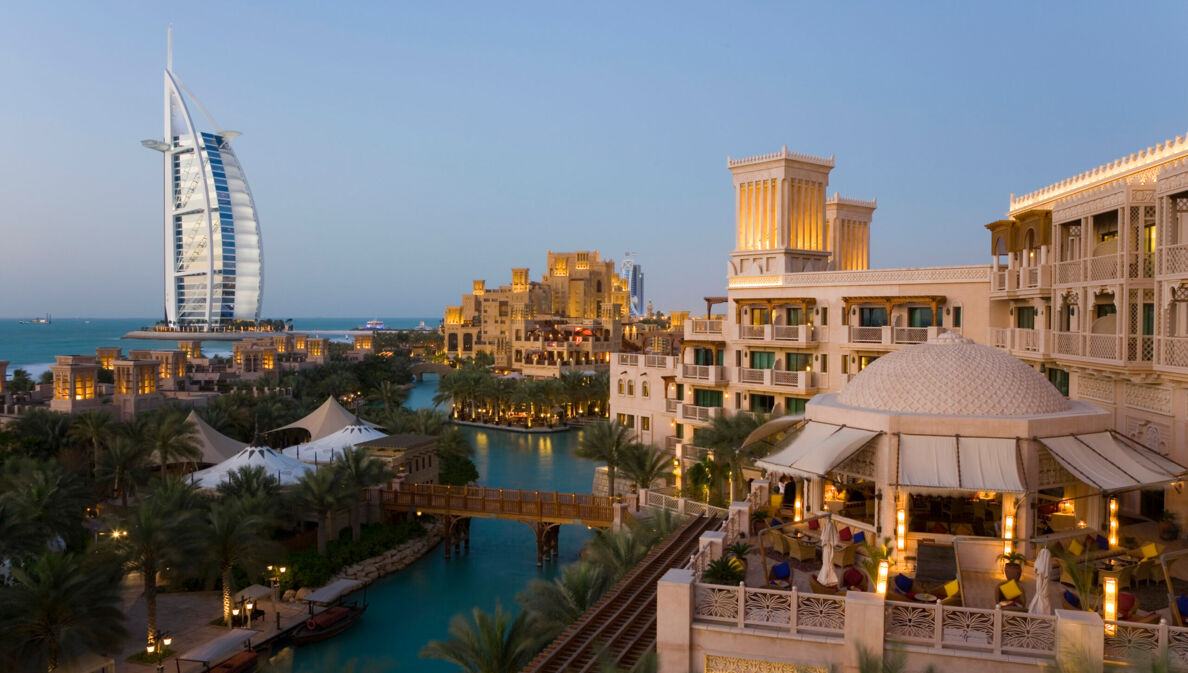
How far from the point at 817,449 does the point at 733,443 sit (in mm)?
14557

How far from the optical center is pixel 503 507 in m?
30.6

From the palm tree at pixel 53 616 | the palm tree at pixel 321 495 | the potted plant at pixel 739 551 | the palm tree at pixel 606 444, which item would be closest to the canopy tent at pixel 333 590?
the palm tree at pixel 321 495

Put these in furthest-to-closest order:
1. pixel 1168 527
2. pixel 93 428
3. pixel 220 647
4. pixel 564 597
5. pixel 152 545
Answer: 1. pixel 93 428
2. pixel 152 545
3. pixel 220 647
4. pixel 564 597
5. pixel 1168 527

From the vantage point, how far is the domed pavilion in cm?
1270

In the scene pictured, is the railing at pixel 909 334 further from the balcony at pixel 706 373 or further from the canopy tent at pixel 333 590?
the canopy tent at pixel 333 590

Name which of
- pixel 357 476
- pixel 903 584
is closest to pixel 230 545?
pixel 357 476

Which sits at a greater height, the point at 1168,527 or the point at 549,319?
the point at 549,319

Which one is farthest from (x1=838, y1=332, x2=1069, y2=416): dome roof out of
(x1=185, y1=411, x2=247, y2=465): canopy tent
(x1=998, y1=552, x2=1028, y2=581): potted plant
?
(x1=185, y1=411, x2=247, y2=465): canopy tent

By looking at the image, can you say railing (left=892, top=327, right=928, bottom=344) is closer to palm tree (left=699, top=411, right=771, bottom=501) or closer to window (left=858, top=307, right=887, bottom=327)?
window (left=858, top=307, right=887, bottom=327)

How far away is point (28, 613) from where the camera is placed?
16.4m

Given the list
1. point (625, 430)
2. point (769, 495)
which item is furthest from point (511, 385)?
point (769, 495)

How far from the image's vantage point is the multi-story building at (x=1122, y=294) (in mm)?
15039

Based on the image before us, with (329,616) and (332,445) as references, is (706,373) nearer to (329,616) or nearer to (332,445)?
(332,445)

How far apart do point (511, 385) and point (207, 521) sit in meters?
46.6
